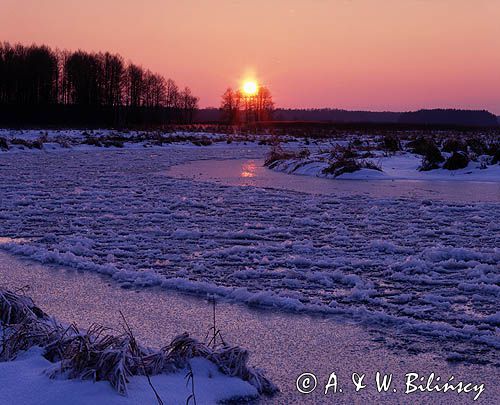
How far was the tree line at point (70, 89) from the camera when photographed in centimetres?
7569

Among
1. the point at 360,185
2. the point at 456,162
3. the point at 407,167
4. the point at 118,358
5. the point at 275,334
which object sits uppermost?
the point at 456,162

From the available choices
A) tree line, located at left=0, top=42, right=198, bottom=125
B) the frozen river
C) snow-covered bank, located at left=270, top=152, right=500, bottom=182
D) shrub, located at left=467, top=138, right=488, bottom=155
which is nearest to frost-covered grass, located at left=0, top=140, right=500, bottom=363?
the frozen river

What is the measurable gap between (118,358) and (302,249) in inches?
171

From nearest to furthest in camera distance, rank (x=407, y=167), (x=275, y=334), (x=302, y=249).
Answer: (x=275, y=334) → (x=302, y=249) → (x=407, y=167)

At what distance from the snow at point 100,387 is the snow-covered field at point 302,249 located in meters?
1.38

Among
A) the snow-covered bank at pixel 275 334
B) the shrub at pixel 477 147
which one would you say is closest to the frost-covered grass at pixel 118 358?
the snow-covered bank at pixel 275 334

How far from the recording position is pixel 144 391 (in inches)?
116

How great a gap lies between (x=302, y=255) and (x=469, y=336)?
2.87 meters

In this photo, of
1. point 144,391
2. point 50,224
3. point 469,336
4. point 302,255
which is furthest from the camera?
point 50,224

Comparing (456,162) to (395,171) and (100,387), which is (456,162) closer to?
(395,171)

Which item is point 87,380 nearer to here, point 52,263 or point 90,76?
point 52,263

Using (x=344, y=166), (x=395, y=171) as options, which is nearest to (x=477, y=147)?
(x=395, y=171)

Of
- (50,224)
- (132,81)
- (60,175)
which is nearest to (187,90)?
(132,81)

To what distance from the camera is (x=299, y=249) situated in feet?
23.8
